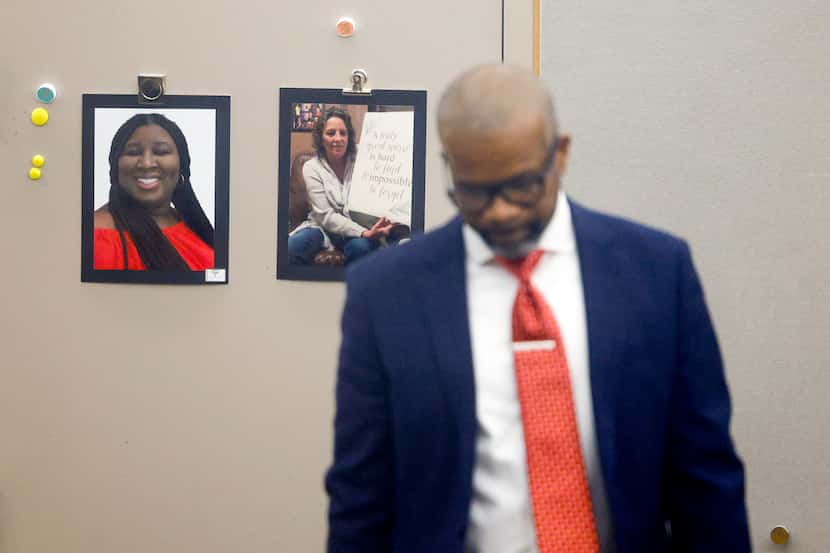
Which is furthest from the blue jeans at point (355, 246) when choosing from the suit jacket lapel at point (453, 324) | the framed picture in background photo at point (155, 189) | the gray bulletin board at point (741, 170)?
the suit jacket lapel at point (453, 324)

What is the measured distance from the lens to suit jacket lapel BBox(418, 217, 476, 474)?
3.91 ft

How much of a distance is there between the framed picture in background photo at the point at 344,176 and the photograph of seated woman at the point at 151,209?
225 mm

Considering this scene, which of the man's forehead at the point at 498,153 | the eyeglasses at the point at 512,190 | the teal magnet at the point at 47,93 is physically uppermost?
the teal magnet at the point at 47,93

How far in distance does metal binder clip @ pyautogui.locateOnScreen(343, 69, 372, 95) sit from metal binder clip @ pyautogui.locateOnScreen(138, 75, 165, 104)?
0.46 m

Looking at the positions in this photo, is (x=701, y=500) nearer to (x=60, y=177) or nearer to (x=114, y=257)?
(x=114, y=257)

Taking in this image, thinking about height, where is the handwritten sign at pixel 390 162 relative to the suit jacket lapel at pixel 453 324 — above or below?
above

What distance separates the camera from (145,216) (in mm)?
2293

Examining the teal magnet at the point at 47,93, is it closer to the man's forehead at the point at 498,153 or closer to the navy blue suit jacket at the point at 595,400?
the navy blue suit jacket at the point at 595,400

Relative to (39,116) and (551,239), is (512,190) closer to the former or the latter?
(551,239)

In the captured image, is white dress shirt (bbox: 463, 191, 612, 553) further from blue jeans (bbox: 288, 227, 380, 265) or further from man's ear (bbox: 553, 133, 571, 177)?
blue jeans (bbox: 288, 227, 380, 265)

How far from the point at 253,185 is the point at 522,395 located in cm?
126

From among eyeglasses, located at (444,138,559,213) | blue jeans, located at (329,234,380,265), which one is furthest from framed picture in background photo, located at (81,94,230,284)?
eyeglasses, located at (444,138,559,213)

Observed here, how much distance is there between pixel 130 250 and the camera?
7.54 ft

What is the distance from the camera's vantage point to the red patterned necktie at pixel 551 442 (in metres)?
1.19
